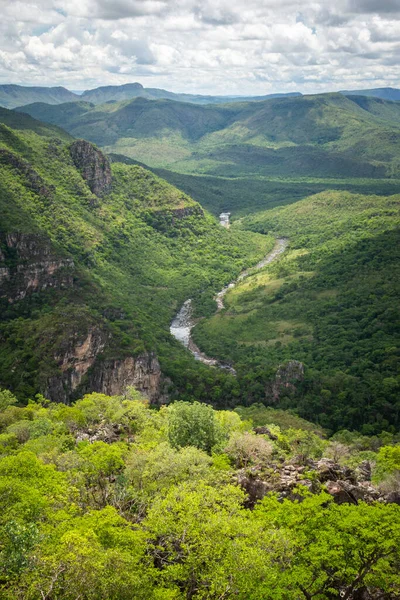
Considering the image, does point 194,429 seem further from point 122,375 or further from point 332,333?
point 332,333

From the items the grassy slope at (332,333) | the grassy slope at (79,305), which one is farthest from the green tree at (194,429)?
the grassy slope at (332,333)

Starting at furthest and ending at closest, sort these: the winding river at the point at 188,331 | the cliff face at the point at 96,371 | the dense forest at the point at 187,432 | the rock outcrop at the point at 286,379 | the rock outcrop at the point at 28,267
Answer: the winding river at the point at 188,331 → the rock outcrop at the point at 28,267 → the rock outcrop at the point at 286,379 → the cliff face at the point at 96,371 → the dense forest at the point at 187,432

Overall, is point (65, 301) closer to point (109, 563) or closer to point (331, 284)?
point (331, 284)

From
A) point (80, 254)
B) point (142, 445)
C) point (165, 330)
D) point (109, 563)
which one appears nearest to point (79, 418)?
point (142, 445)

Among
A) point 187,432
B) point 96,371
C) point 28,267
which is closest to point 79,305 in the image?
point 28,267

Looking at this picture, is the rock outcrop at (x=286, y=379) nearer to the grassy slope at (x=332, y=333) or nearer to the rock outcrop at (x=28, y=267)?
the grassy slope at (x=332, y=333)

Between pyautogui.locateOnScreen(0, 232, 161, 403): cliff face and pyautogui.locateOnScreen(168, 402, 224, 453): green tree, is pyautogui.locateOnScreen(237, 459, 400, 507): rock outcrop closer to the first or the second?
pyautogui.locateOnScreen(168, 402, 224, 453): green tree

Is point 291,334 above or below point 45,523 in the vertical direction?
below
